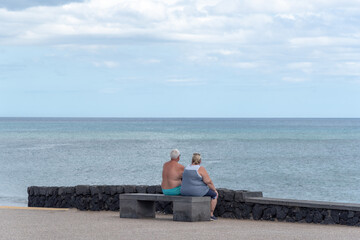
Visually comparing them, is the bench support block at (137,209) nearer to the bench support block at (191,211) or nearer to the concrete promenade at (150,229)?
the concrete promenade at (150,229)

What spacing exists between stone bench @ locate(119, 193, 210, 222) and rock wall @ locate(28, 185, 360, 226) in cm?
84

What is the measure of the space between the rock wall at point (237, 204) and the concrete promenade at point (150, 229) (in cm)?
26

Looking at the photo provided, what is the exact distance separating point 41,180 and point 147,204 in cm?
2814

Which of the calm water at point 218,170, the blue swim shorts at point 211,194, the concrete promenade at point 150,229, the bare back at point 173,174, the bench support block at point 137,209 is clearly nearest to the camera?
the concrete promenade at point 150,229

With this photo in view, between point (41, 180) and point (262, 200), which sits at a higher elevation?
point (262, 200)

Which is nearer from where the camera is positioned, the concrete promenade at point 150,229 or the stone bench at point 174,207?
the concrete promenade at point 150,229

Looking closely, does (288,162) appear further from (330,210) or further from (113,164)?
(330,210)

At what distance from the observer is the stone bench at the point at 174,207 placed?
433 inches

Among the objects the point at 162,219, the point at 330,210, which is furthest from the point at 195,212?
the point at 330,210

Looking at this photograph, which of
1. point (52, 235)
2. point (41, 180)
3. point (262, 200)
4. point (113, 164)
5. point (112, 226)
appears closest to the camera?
point (52, 235)

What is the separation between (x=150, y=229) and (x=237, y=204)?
Result: 235 cm

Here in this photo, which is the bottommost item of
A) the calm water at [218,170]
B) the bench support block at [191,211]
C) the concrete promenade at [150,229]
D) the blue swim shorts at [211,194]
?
the calm water at [218,170]

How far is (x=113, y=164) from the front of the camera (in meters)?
49.9

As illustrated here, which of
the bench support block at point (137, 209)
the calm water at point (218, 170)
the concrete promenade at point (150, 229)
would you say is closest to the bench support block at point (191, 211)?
the concrete promenade at point (150, 229)
